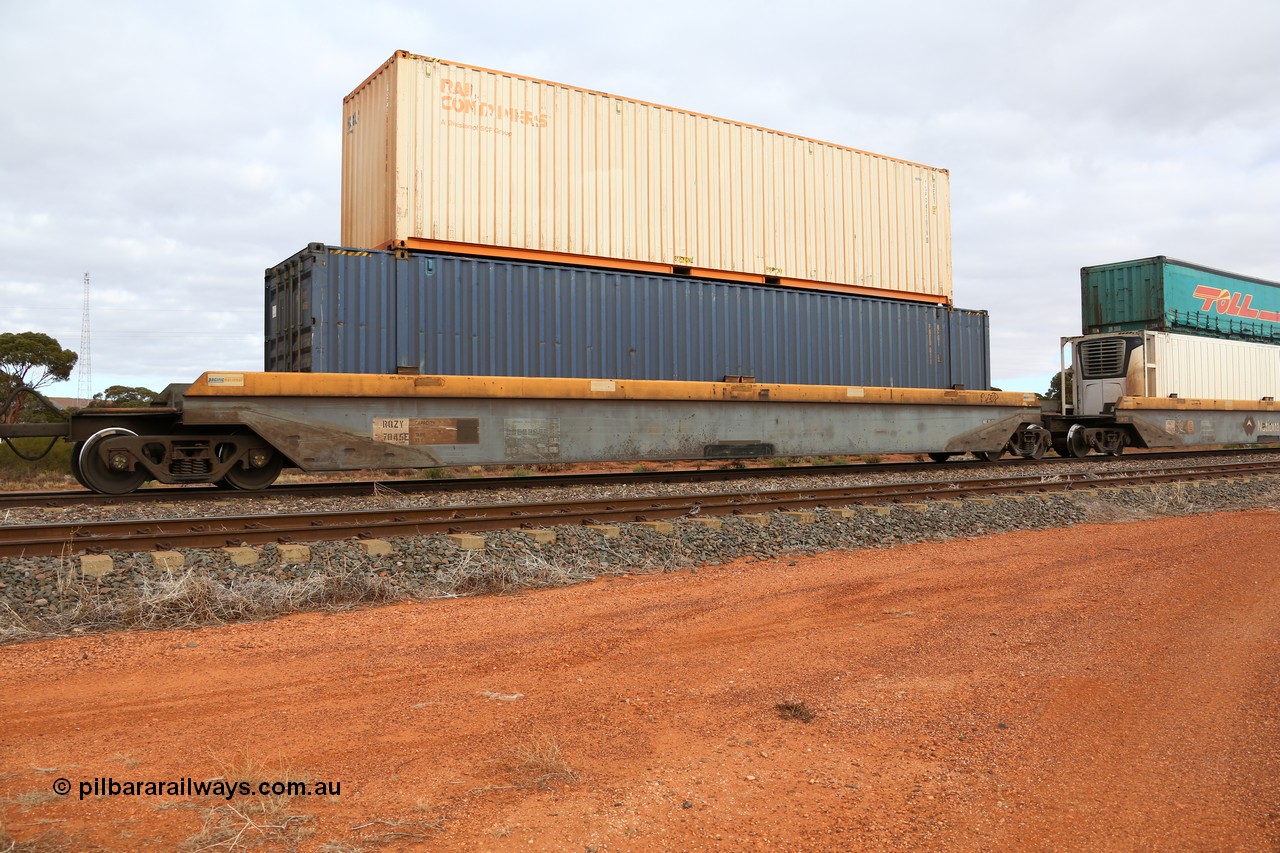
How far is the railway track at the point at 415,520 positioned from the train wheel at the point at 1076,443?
7674 millimetres

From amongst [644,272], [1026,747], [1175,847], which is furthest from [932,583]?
[644,272]

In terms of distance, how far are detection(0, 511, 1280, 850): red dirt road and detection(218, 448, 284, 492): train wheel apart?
188 inches

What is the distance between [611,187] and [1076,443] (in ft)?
38.5

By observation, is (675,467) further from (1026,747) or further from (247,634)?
(1026,747)

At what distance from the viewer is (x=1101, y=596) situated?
5.40 metres

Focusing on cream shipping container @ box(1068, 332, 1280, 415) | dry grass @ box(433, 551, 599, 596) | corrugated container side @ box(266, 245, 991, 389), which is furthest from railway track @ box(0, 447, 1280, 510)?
dry grass @ box(433, 551, 599, 596)

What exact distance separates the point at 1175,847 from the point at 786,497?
6641 millimetres

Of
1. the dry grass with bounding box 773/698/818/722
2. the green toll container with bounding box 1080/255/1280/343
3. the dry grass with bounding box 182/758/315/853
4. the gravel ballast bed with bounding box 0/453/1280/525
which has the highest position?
the green toll container with bounding box 1080/255/1280/343

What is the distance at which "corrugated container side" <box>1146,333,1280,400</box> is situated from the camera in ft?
57.4

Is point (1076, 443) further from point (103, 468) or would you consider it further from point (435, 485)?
point (103, 468)

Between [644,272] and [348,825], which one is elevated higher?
[644,272]

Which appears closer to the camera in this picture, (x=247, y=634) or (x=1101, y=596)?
(x=247, y=634)

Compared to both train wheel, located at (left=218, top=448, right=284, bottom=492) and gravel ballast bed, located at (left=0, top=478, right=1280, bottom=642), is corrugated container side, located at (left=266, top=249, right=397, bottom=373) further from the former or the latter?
gravel ballast bed, located at (left=0, top=478, right=1280, bottom=642)

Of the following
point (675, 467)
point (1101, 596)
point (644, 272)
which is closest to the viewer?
point (1101, 596)
